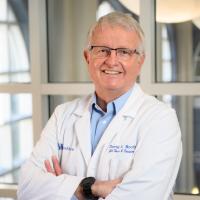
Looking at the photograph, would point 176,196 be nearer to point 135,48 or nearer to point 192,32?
point 192,32

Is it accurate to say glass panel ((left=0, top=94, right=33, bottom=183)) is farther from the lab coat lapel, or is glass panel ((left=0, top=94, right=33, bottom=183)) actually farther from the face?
the face

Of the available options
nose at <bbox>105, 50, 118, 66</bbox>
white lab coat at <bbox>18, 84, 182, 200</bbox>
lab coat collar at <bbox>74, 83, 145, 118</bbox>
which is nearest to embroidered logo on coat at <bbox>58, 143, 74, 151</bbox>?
white lab coat at <bbox>18, 84, 182, 200</bbox>

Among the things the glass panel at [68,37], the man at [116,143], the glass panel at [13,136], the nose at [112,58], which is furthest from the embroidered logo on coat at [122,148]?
the glass panel at [13,136]

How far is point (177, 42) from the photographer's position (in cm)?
237

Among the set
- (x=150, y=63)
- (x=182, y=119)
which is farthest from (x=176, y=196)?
(x=150, y=63)

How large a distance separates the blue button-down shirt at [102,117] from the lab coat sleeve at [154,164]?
16 centimetres

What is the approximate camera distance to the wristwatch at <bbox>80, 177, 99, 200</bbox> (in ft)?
4.61

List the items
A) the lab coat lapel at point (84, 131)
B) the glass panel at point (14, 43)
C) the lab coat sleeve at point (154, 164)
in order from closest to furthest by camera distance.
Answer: the lab coat sleeve at point (154, 164)
the lab coat lapel at point (84, 131)
the glass panel at point (14, 43)

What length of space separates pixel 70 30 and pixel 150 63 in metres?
0.66

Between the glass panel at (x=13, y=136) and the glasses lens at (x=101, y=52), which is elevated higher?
the glasses lens at (x=101, y=52)

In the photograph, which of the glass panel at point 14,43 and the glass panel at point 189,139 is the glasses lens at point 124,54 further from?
the glass panel at point 14,43

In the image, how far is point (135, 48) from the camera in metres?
1.43

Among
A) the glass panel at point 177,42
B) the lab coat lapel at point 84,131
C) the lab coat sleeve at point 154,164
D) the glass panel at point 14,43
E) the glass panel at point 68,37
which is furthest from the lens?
the glass panel at point 14,43

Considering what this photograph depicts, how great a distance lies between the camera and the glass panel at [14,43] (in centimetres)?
264
